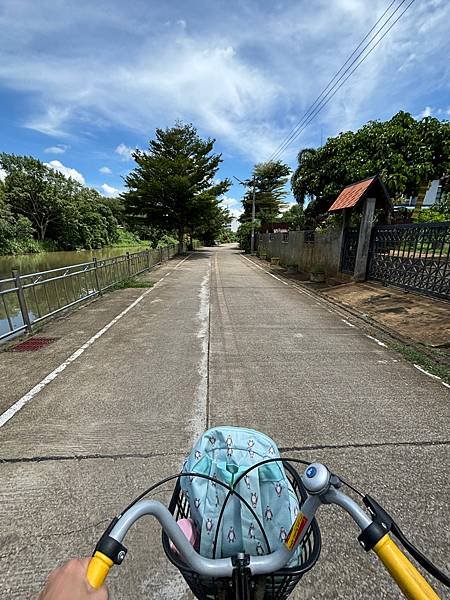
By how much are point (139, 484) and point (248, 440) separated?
120 cm

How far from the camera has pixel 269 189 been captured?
1556 inches

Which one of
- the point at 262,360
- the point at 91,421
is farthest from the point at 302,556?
the point at 262,360

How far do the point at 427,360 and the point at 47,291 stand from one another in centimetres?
662

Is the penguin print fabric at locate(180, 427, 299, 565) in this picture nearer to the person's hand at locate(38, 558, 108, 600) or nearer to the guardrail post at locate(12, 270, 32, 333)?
the person's hand at locate(38, 558, 108, 600)

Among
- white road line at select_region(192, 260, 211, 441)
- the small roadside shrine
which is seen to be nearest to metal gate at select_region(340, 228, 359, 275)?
the small roadside shrine

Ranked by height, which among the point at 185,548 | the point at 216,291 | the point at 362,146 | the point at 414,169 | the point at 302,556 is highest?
the point at 362,146

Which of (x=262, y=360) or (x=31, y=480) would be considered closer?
(x=31, y=480)

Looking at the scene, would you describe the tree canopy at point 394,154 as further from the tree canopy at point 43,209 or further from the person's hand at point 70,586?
the tree canopy at point 43,209

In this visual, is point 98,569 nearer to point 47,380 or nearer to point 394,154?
point 47,380

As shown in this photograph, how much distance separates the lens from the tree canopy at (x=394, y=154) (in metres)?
13.9

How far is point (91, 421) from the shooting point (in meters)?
2.66

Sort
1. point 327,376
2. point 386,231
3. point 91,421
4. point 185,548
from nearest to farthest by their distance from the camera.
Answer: point 185,548, point 91,421, point 327,376, point 386,231

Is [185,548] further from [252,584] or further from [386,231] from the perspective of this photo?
[386,231]

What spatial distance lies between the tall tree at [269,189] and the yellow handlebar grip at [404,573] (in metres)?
38.7
